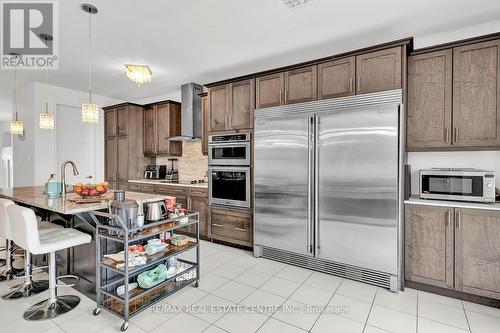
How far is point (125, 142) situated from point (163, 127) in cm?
98

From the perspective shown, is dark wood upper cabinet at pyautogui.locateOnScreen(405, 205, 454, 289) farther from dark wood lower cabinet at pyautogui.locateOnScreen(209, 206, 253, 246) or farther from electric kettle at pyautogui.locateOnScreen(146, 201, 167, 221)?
electric kettle at pyautogui.locateOnScreen(146, 201, 167, 221)

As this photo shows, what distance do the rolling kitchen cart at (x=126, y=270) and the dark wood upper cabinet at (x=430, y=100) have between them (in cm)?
262

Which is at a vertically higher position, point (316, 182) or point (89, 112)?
point (89, 112)

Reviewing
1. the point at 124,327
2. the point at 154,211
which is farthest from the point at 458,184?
the point at 124,327

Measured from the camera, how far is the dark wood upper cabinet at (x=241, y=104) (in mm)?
3545

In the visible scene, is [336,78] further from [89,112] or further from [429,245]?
[89,112]

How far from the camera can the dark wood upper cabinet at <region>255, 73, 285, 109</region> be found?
3.29 meters

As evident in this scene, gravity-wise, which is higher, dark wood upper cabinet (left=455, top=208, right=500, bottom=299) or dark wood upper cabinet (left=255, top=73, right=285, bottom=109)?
dark wood upper cabinet (left=255, top=73, right=285, bottom=109)

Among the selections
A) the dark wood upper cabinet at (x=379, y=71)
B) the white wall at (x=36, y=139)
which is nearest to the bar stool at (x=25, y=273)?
the white wall at (x=36, y=139)

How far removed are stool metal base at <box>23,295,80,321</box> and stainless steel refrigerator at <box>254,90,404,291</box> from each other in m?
2.09

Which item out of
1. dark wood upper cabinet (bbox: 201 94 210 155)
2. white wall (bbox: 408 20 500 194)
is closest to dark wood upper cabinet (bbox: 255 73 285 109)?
dark wood upper cabinet (bbox: 201 94 210 155)

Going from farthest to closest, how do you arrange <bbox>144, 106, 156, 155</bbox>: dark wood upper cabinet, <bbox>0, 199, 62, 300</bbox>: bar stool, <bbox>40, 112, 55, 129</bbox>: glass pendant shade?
<bbox>144, 106, 156, 155</bbox>: dark wood upper cabinet → <bbox>40, 112, 55, 129</bbox>: glass pendant shade → <bbox>0, 199, 62, 300</bbox>: bar stool

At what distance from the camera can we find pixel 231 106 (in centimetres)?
372

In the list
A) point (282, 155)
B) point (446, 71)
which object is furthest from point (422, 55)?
point (282, 155)
